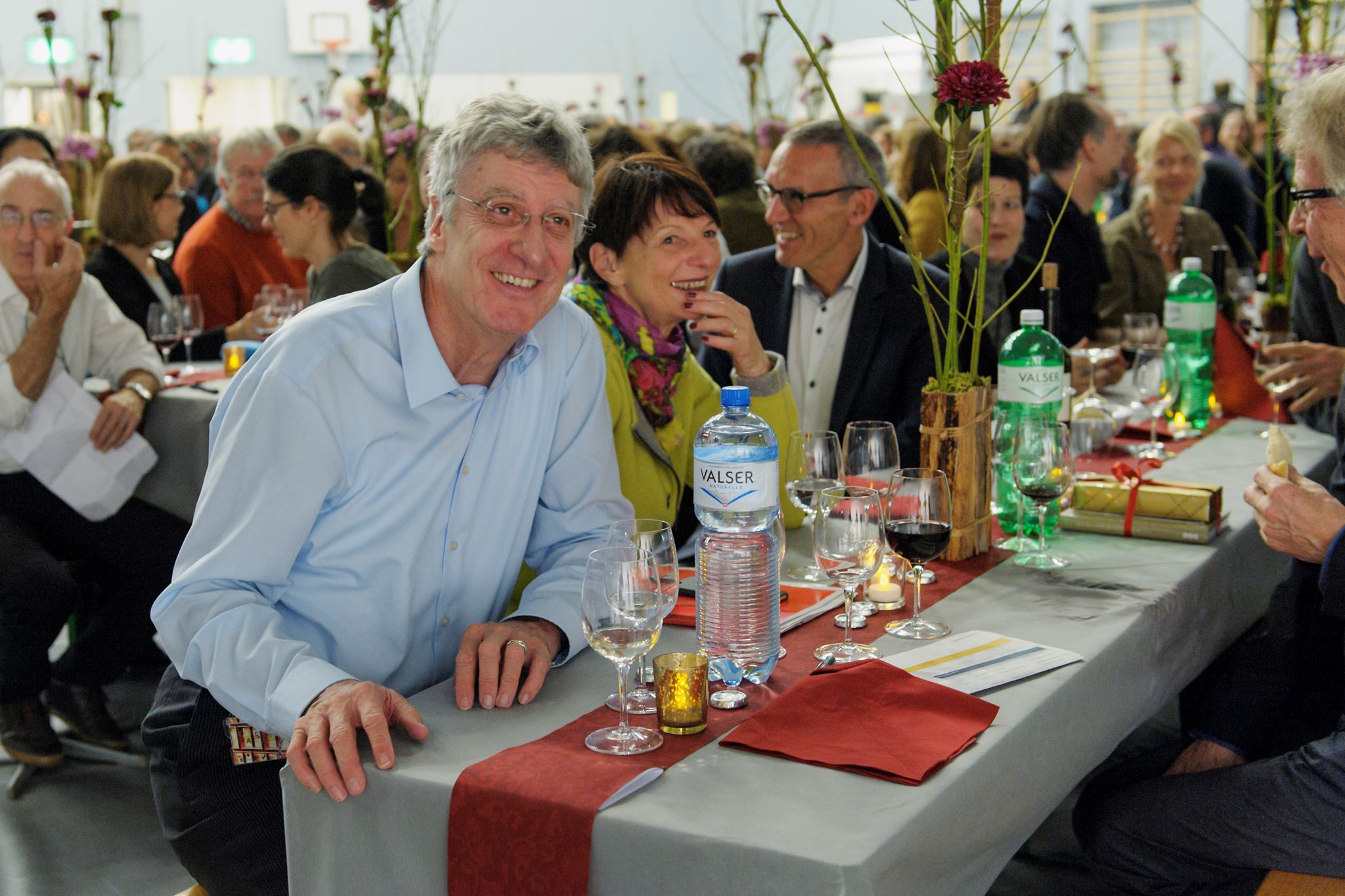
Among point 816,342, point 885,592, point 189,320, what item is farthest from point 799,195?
point 189,320

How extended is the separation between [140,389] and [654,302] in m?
1.86

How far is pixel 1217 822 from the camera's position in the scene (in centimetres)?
171

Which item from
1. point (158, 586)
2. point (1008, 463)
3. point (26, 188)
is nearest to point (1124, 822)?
point (1008, 463)

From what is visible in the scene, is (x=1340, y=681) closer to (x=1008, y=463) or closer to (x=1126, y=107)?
(x=1008, y=463)

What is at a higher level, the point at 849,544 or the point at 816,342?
the point at 816,342

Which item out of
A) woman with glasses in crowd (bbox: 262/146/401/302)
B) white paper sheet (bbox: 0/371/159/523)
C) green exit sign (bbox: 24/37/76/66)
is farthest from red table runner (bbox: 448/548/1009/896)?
green exit sign (bbox: 24/37/76/66)

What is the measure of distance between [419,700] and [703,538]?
0.39 metres

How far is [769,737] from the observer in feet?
4.34

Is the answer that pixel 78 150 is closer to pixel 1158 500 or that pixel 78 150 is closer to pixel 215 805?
pixel 215 805

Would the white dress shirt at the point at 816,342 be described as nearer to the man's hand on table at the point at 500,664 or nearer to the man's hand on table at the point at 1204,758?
the man's hand on table at the point at 1204,758

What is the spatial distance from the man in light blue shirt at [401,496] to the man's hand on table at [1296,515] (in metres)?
1.01

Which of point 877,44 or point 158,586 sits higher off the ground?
point 877,44

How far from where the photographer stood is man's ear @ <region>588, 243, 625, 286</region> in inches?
89.9

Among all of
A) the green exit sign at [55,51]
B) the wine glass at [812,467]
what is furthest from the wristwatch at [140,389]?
the green exit sign at [55,51]
